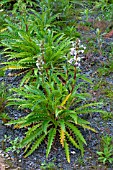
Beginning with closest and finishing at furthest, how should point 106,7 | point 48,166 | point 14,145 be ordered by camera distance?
point 48,166, point 14,145, point 106,7

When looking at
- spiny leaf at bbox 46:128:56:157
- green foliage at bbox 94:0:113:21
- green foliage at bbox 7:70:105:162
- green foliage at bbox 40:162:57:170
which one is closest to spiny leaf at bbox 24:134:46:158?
green foliage at bbox 7:70:105:162

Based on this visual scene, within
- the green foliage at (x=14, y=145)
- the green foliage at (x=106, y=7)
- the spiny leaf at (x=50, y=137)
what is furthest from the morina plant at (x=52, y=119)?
the green foliage at (x=106, y=7)

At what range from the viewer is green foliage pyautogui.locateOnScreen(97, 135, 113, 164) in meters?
5.41

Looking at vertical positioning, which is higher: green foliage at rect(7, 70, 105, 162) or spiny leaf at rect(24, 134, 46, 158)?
green foliage at rect(7, 70, 105, 162)

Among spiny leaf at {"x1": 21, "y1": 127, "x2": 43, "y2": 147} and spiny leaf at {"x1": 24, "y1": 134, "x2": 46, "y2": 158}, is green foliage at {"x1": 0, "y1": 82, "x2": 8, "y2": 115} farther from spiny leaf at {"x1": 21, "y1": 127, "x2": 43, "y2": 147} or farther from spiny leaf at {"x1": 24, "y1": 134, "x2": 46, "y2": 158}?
spiny leaf at {"x1": 24, "y1": 134, "x2": 46, "y2": 158}

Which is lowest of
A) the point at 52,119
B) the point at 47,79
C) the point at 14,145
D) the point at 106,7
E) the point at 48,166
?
the point at 48,166

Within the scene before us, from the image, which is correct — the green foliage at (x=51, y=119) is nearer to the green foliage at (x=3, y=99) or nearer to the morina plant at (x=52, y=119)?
the morina plant at (x=52, y=119)

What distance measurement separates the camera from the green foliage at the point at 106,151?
213 inches

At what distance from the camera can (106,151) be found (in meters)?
5.44

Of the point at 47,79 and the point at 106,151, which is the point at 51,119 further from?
the point at 47,79

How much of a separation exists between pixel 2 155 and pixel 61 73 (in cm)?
191

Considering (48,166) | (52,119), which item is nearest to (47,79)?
(52,119)

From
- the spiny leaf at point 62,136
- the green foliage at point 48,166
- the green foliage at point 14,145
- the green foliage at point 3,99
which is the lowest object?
the green foliage at point 48,166

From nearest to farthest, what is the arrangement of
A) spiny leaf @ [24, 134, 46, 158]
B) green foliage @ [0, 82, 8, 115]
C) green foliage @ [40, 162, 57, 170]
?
green foliage @ [40, 162, 57, 170] → spiny leaf @ [24, 134, 46, 158] → green foliage @ [0, 82, 8, 115]
